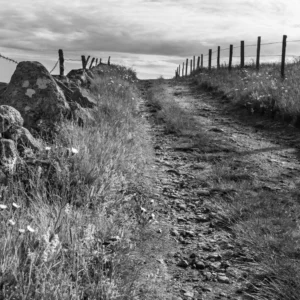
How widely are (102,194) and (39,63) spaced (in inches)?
147

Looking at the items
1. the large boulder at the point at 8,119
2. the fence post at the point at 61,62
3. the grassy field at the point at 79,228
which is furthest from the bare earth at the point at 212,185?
the fence post at the point at 61,62

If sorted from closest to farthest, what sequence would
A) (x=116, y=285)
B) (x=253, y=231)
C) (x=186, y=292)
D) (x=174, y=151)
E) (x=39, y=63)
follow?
1. (x=116, y=285)
2. (x=186, y=292)
3. (x=253, y=231)
4. (x=39, y=63)
5. (x=174, y=151)

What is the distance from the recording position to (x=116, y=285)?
300 centimetres

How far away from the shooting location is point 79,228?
359 cm

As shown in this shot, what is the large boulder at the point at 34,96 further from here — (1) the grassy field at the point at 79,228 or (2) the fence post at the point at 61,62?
(2) the fence post at the point at 61,62

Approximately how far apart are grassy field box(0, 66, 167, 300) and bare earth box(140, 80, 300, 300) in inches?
10.8

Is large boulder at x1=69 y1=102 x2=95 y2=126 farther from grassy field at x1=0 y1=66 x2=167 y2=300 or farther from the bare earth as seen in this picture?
the bare earth

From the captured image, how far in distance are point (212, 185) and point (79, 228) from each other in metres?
3.08

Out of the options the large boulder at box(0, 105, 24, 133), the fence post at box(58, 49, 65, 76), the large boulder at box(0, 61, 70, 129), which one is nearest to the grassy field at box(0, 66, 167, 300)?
the large boulder at box(0, 61, 70, 129)

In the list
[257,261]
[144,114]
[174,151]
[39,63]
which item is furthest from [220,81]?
[257,261]

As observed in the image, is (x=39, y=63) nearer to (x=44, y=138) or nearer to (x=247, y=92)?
(x=44, y=138)

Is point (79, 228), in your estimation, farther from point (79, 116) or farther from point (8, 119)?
point (79, 116)

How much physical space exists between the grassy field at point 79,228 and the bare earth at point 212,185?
0.28 metres

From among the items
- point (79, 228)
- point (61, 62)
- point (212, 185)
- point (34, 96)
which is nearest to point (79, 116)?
point (34, 96)
